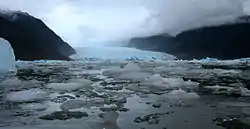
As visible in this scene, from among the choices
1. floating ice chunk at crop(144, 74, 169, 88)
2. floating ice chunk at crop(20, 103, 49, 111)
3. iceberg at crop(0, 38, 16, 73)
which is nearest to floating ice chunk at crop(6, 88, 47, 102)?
floating ice chunk at crop(20, 103, 49, 111)

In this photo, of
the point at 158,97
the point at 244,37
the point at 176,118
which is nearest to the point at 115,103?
the point at 158,97

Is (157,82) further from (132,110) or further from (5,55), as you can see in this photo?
(5,55)

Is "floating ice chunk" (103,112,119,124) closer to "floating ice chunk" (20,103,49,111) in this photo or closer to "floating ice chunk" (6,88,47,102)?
"floating ice chunk" (20,103,49,111)

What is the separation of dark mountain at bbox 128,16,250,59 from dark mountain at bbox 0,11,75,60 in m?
23.9

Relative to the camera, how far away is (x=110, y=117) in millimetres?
7391

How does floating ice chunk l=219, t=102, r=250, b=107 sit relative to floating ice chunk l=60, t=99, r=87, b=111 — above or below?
below

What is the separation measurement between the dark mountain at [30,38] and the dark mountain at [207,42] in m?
23.9

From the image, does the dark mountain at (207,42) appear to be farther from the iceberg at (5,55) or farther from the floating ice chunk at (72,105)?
the floating ice chunk at (72,105)

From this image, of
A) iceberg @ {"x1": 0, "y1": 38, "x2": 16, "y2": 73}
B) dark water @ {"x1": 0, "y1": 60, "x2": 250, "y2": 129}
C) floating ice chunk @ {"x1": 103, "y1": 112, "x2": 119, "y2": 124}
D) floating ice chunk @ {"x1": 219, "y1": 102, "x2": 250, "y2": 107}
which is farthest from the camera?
iceberg @ {"x1": 0, "y1": 38, "x2": 16, "y2": 73}

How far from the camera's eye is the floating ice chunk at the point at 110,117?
7102mm

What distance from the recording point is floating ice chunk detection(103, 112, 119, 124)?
7.10m

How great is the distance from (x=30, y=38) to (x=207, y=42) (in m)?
48.1

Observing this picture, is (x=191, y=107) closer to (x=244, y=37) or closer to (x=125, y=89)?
(x=125, y=89)

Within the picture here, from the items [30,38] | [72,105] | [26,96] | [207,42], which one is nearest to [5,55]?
[26,96]
